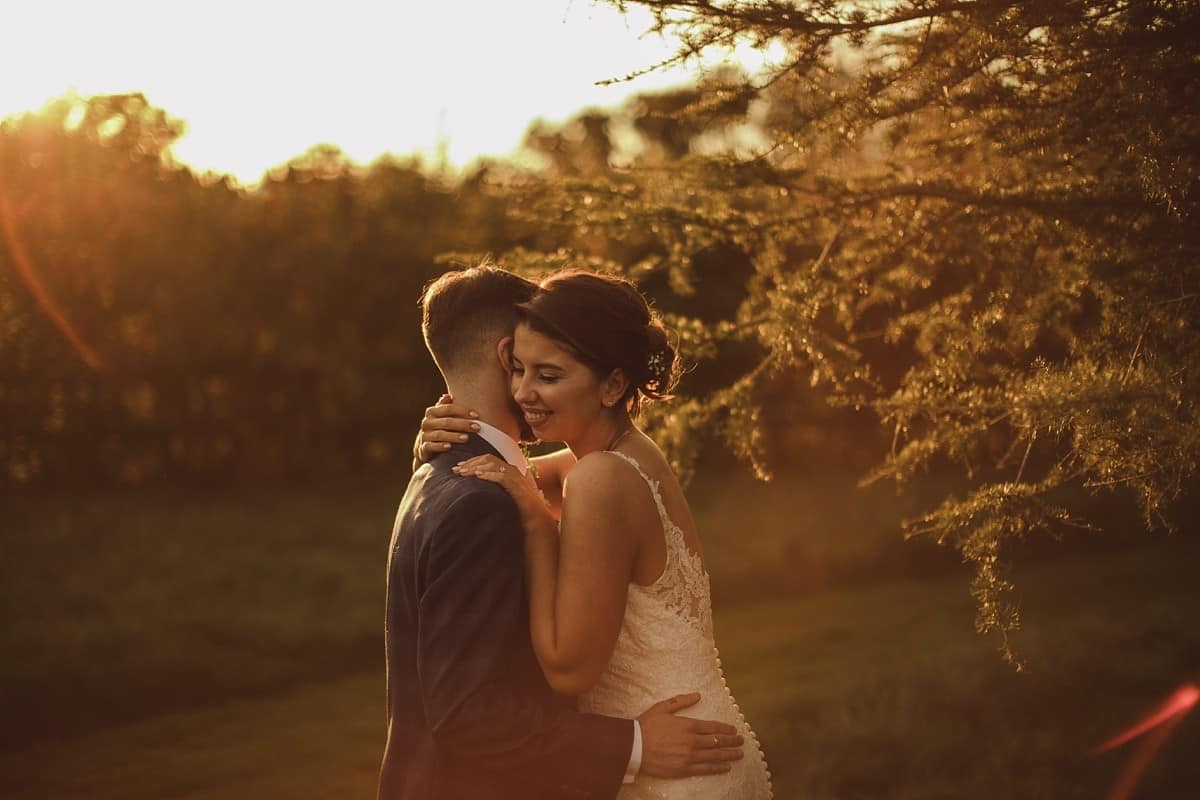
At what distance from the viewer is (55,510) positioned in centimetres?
1180

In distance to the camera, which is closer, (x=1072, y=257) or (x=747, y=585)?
(x=1072, y=257)

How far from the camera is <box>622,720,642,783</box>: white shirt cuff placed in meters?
3.19

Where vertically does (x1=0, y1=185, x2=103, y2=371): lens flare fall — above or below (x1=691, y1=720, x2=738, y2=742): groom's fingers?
above

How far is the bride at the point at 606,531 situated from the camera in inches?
122

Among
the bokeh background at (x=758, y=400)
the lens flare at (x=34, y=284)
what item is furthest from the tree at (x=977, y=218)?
the lens flare at (x=34, y=284)

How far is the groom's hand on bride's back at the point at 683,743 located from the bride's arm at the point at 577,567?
9.1 inches

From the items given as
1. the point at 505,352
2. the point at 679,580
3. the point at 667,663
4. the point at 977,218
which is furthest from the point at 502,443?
the point at 977,218

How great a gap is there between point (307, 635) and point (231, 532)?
8.28ft

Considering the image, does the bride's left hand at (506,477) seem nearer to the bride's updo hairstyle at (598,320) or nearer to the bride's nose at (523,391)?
the bride's nose at (523,391)

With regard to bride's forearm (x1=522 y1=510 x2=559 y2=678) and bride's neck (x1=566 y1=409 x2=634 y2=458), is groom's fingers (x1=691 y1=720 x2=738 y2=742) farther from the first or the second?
bride's neck (x1=566 y1=409 x2=634 y2=458)

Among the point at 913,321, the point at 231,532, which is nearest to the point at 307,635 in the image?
the point at 231,532

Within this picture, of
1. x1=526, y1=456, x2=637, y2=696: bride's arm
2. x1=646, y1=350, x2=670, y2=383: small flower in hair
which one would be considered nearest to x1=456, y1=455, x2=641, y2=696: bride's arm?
x1=526, y1=456, x2=637, y2=696: bride's arm

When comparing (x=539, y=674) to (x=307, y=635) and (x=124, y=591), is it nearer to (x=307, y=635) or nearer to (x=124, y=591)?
(x=307, y=635)

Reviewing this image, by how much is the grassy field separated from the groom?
3.77 meters
